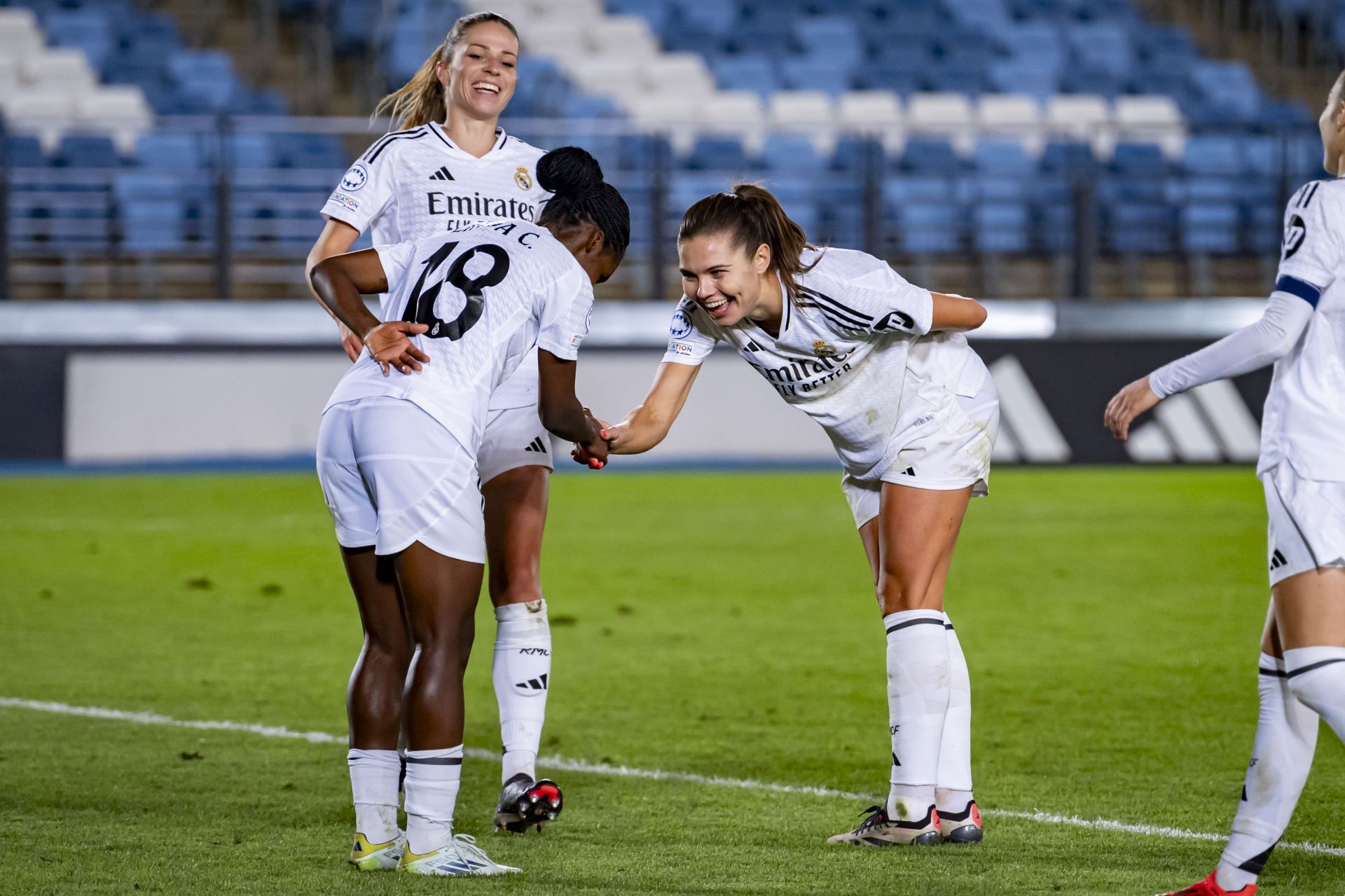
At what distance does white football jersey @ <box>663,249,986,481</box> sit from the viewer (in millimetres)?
4086

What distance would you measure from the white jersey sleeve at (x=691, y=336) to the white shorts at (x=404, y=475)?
0.78 m

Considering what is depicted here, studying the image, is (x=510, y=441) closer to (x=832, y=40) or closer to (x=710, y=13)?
(x=832, y=40)

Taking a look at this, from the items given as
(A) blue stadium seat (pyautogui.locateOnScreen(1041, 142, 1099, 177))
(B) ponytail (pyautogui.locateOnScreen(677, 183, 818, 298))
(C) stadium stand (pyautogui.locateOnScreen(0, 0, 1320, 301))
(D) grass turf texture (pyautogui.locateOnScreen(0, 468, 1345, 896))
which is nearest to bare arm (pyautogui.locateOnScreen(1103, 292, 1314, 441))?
(B) ponytail (pyautogui.locateOnScreen(677, 183, 818, 298))

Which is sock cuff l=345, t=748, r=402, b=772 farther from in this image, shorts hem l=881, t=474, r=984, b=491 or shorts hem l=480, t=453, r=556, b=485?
shorts hem l=881, t=474, r=984, b=491

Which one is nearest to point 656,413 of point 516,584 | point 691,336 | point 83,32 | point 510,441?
point 691,336

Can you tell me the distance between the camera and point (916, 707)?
4145 millimetres

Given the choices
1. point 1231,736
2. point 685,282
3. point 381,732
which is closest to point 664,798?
point 381,732

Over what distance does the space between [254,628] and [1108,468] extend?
9.37 m

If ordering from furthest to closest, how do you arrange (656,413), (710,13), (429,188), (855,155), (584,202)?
(710,13) → (855,155) → (429,188) → (656,413) → (584,202)

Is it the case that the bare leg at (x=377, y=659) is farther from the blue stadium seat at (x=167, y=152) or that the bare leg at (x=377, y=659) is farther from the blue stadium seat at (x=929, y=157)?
the blue stadium seat at (x=929, y=157)

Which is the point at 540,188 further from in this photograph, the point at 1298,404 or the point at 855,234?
the point at 855,234

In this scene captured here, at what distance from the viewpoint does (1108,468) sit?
49.8 ft

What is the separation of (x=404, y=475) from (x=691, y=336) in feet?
3.16

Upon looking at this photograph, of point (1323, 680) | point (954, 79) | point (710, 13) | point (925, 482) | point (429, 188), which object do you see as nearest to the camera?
point (1323, 680)
